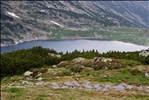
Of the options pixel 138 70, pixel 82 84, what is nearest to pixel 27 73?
pixel 82 84

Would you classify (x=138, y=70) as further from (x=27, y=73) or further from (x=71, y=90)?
(x=27, y=73)

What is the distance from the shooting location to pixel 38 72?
91.0 ft

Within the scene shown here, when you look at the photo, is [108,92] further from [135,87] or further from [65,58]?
[65,58]

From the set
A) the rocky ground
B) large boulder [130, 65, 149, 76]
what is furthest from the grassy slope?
large boulder [130, 65, 149, 76]

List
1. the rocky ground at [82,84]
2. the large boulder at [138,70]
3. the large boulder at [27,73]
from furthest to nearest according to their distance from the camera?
1. the large boulder at [27,73]
2. the large boulder at [138,70]
3. the rocky ground at [82,84]

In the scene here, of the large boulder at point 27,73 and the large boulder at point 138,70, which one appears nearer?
the large boulder at point 138,70

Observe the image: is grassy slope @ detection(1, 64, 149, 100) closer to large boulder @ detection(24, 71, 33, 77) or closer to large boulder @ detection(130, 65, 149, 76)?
large boulder @ detection(130, 65, 149, 76)

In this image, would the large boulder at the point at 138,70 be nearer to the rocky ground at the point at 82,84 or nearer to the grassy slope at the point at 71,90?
the rocky ground at the point at 82,84

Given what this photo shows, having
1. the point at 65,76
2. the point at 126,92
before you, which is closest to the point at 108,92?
the point at 126,92

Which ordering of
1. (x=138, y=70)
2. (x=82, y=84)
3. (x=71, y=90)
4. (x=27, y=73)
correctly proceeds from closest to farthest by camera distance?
(x=71, y=90) → (x=82, y=84) → (x=138, y=70) → (x=27, y=73)

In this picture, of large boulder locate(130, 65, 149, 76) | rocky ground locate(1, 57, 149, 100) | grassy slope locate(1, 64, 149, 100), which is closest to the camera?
grassy slope locate(1, 64, 149, 100)

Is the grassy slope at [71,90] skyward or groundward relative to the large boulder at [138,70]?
groundward

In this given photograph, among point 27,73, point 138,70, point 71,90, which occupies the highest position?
point 138,70

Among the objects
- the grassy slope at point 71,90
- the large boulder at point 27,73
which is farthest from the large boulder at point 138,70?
the large boulder at point 27,73
